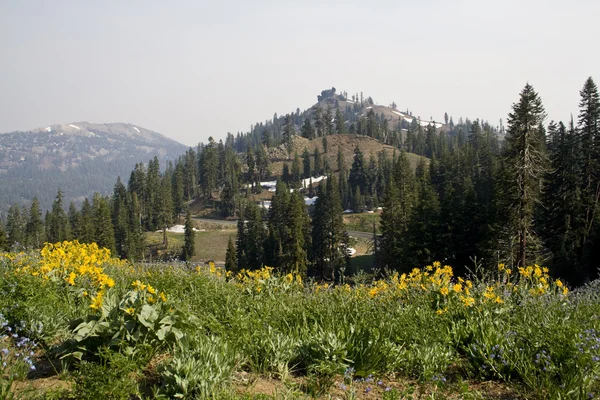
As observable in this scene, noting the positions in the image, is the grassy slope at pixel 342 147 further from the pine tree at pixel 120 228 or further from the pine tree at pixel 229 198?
the pine tree at pixel 120 228

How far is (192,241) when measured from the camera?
263ft

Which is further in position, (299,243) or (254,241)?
(254,241)

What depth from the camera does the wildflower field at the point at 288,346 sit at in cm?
386

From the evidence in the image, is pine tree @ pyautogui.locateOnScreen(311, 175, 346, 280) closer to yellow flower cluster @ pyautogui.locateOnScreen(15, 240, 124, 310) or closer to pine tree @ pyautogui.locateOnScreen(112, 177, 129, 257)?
pine tree @ pyautogui.locateOnScreen(112, 177, 129, 257)

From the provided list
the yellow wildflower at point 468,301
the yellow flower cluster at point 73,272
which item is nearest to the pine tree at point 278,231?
the yellow flower cluster at point 73,272

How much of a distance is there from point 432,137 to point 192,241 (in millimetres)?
112141

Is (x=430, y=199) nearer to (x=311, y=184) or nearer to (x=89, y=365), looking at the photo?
(x=89, y=365)

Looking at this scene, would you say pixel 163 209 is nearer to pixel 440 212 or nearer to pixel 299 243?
pixel 299 243

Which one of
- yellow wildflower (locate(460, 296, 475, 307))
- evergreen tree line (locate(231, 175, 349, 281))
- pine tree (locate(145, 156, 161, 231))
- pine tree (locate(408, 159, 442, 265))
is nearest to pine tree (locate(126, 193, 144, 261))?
pine tree (locate(145, 156, 161, 231))

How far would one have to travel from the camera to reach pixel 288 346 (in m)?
4.71

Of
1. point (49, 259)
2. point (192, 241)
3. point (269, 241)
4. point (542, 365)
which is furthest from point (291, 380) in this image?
point (192, 241)

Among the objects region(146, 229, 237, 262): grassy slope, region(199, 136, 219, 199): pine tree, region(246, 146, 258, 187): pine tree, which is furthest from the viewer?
region(246, 146, 258, 187): pine tree

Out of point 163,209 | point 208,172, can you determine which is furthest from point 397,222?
point 208,172

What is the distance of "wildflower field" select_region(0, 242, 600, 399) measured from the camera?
3.86 m
